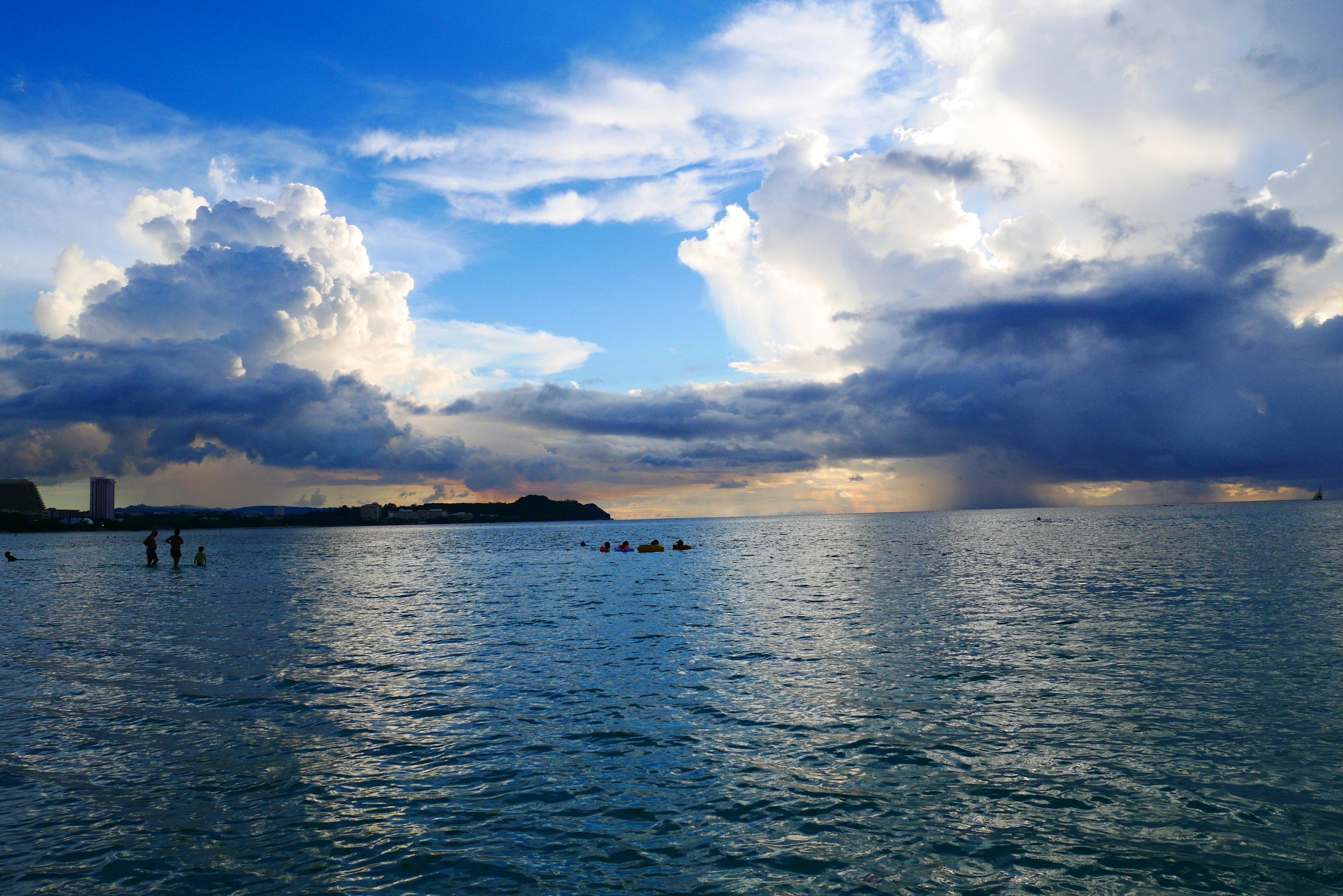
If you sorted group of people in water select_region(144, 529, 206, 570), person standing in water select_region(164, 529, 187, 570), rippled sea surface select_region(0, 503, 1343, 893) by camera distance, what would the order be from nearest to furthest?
rippled sea surface select_region(0, 503, 1343, 893), person standing in water select_region(164, 529, 187, 570), group of people in water select_region(144, 529, 206, 570)

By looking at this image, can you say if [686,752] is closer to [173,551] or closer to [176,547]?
[176,547]

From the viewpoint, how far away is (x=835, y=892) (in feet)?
35.4

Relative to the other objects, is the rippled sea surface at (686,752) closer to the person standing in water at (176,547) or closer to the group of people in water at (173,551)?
the person standing in water at (176,547)

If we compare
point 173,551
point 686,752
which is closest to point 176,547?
point 173,551

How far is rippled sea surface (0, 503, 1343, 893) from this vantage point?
11.7 meters

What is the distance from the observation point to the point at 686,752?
17469mm

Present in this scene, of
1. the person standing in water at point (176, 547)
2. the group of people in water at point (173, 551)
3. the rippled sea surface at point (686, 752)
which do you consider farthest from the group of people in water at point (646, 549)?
the rippled sea surface at point (686, 752)

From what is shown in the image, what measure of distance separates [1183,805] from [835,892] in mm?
7845

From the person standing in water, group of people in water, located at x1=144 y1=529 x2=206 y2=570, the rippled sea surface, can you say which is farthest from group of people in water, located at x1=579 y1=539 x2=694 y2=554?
the rippled sea surface

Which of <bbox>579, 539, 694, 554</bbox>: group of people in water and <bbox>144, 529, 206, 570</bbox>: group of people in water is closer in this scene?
<bbox>144, 529, 206, 570</bbox>: group of people in water

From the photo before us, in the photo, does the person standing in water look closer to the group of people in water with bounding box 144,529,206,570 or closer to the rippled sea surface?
the group of people in water with bounding box 144,529,206,570

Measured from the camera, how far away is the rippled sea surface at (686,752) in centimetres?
1169

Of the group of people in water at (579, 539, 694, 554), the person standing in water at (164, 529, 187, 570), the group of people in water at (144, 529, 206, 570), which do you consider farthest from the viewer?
the group of people in water at (579, 539, 694, 554)

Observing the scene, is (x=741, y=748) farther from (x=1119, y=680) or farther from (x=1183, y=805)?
(x=1119, y=680)
